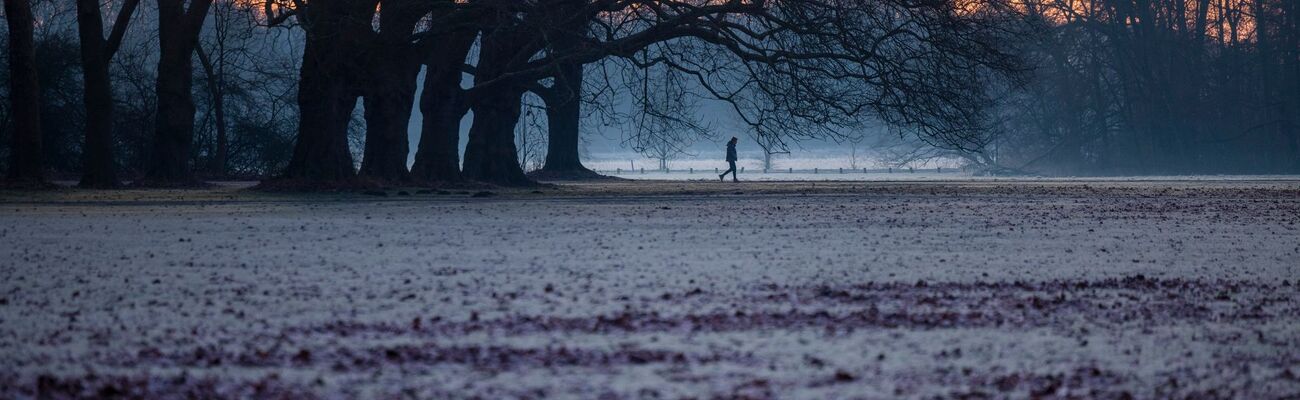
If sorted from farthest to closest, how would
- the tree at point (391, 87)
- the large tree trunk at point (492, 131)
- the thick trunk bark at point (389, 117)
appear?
the large tree trunk at point (492, 131)
the thick trunk bark at point (389, 117)
the tree at point (391, 87)

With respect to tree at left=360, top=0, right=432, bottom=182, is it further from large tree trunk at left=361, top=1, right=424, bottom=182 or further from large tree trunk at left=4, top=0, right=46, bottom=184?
large tree trunk at left=4, top=0, right=46, bottom=184

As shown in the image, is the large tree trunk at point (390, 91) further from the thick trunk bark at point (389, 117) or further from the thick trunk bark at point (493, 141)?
the thick trunk bark at point (493, 141)

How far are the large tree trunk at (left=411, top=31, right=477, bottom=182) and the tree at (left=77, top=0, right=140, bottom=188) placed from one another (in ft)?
20.7

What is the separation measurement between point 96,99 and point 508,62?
28.5ft

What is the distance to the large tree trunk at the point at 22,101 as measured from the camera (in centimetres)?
3062

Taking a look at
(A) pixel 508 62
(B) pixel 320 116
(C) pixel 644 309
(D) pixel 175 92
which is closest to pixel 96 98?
(D) pixel 175 92

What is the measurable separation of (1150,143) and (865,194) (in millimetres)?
43085

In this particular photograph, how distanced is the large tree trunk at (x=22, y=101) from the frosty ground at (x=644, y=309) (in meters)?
12.2

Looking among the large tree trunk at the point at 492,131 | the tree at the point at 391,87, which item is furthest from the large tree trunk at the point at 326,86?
the large tree trunk at the point at 492,131

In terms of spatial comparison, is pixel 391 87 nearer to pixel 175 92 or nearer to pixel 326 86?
pixel 326 86

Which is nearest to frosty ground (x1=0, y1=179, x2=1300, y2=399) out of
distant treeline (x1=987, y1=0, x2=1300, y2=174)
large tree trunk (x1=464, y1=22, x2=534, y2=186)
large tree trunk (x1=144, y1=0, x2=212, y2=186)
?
large tree trunk (x1=144, y1=0, x2=212, y2=186)

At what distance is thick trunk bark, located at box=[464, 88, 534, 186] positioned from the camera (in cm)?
3591

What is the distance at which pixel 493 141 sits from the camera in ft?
119

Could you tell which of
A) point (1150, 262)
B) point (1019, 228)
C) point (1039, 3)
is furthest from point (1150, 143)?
point (1150, 262)
